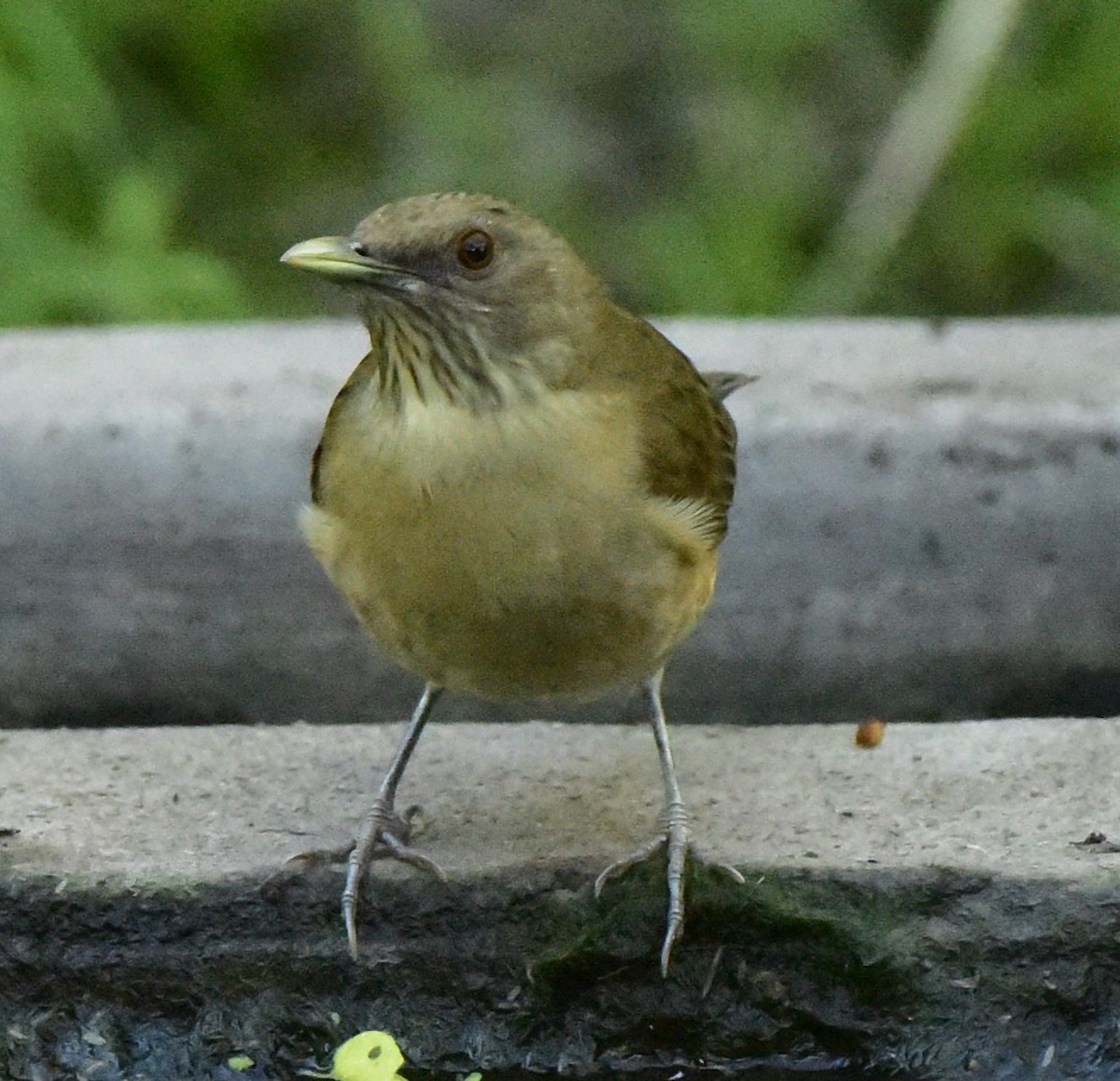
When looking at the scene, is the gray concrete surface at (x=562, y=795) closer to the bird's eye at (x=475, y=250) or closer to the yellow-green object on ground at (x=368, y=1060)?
the yellow-green object on ground at (x=368, y=1060)

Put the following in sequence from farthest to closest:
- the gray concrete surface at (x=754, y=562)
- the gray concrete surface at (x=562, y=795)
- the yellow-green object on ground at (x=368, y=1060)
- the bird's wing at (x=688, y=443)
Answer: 1. the gray concrete surface at (x=754, y=562)
2. the bird's wing at (x=688, y=443)
3. the gray concrete surface at (x=562, y=795)
4. the yellow-green object on ground at (x=368, y=1060)

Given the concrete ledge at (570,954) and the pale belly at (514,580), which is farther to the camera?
the pale belly at (514,580)

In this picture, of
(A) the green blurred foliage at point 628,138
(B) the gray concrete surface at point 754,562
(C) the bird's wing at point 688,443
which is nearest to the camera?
(C) the bird's wing at point 688,443

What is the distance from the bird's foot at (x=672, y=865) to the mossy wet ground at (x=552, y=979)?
22 millimetres

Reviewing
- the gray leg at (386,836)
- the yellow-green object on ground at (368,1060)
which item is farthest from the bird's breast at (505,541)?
→ the yellow-green object on ground at (368,1060)

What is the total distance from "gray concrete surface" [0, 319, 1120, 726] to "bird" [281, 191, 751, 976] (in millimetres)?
823

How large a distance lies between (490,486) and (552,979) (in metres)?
0.77

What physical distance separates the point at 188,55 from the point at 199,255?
1004 mm

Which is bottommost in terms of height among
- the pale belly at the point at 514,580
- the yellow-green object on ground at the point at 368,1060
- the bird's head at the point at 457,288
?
the yellow-green object on ground at the point at 368,1060

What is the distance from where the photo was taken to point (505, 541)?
345cm

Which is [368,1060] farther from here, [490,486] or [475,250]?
[475,250]

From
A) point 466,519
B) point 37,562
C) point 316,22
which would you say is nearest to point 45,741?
point 37,562

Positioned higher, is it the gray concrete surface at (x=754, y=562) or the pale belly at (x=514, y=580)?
the pale belly at (x=514, y=580)

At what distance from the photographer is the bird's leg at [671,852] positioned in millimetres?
3330
